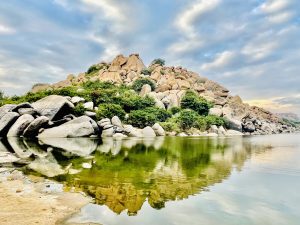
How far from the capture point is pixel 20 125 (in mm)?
45406

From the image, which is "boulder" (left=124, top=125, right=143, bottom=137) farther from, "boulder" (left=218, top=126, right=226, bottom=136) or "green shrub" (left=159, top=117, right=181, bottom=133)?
"boulder" (left=218, top=126, right=226, bottom=136)

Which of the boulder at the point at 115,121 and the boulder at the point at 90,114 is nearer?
the boulder at the point at 90,114

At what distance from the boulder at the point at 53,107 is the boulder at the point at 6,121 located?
402 centimetres

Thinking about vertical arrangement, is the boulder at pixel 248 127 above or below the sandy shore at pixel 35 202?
above

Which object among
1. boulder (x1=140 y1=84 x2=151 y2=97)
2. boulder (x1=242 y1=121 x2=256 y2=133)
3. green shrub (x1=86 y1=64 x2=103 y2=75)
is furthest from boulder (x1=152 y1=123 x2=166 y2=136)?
green shrub (x1=86 y1=64 x2=103 y2=75)

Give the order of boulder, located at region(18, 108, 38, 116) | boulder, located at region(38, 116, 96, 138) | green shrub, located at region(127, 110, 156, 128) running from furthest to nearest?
green shrub, located at region(127, 110, 156, 128), boulder, located at region(18, 108, 38, 116), boulder, located at region(38, 116, 96, 138)

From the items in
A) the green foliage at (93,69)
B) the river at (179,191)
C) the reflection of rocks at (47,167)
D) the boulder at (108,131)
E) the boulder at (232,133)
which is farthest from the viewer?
the green foliage at (93,69)

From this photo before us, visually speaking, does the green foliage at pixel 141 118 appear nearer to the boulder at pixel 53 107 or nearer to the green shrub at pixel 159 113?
the green shrub at pixel 159 113

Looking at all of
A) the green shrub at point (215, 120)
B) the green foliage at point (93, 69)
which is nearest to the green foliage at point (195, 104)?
the green shrub at point (215, 120)

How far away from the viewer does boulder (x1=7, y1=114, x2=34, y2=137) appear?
4556 centimetres

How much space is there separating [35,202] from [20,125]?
3787 centimetres

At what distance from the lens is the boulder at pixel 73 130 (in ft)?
151

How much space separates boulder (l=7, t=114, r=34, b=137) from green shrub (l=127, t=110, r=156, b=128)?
81.5 feet

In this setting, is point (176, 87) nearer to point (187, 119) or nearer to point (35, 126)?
point (187, 119)
